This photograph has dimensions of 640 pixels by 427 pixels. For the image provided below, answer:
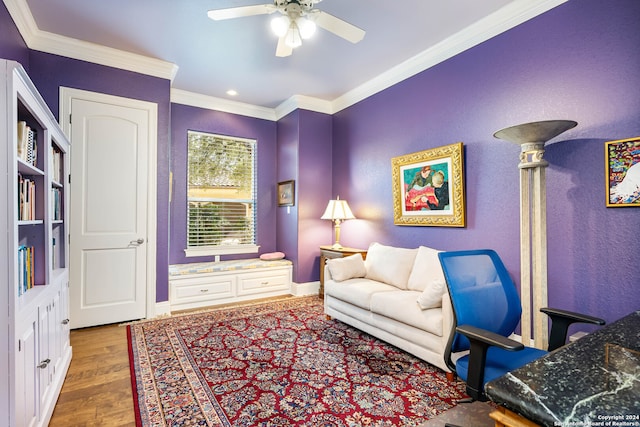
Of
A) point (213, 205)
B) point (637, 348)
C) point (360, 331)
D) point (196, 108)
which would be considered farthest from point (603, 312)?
point (196, 108)

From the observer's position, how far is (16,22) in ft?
8.89

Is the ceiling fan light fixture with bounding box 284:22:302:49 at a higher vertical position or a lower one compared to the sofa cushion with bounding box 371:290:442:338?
higher

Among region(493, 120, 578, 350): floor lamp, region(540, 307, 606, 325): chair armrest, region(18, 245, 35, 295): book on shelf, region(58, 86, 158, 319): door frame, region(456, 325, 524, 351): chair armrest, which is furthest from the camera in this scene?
region(58, 86, 158, 319): door frame

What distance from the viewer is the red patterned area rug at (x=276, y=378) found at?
1.87 metres

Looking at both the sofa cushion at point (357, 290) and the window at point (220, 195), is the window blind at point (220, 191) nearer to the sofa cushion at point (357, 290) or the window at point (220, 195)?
the window at point (220, 195)

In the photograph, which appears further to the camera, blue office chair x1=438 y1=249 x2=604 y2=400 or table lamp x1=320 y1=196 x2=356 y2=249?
table lamp x1=320 y1=196 x2=356 y2=249

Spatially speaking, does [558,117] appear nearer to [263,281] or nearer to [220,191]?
[263,281]

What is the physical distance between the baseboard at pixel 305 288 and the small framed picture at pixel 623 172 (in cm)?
361

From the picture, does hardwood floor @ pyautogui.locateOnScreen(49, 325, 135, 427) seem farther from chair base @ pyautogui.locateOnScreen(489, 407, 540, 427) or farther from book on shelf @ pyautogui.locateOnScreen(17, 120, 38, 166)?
chair base @ pyautogui.locateOnScreen(489, 407, 540, 427)

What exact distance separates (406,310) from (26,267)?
2536mm

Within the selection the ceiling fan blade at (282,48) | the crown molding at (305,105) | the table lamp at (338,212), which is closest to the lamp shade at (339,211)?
the table lamp at (338,212)

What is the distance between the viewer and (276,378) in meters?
2.29

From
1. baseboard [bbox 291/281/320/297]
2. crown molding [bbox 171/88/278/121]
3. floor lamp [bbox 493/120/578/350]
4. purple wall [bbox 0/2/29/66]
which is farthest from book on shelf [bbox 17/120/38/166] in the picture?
baseboard [bbox 291/281/320/297]

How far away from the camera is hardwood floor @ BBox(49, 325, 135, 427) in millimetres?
1849
